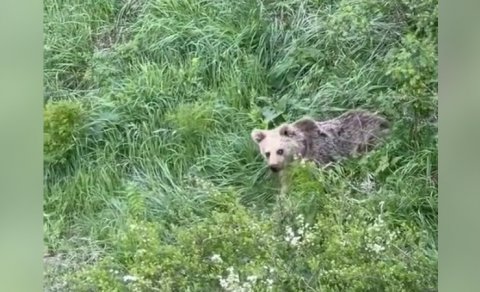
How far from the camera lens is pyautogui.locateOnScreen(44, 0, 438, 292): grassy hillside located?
2195 mm

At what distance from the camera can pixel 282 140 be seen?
7.33 ft

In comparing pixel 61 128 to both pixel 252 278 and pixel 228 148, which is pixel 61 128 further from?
pixel 252 278

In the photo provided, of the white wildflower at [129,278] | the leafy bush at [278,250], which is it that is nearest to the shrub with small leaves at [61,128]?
the leafy bush at [278,250]

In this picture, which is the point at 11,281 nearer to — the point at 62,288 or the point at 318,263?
the point at 62,288

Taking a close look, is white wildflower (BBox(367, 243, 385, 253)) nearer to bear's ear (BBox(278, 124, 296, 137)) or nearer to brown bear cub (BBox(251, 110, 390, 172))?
brown bear cub (BBox(251, 110, 390, 172))

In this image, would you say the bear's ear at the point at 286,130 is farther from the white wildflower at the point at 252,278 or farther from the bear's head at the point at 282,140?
the white wildflower at the point at 252,278

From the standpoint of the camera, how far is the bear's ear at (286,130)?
224 centimetres

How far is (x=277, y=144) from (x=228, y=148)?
0.16 meters

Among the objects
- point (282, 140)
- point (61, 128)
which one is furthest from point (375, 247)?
point (61, 128)

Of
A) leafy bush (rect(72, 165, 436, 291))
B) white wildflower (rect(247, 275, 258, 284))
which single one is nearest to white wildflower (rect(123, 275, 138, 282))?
leafy bush (rect(72, 165, 436, 291))

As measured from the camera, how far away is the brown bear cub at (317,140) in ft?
7.30

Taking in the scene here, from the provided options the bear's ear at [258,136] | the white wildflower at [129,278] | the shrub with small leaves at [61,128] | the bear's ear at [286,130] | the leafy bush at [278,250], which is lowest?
the white wildflower at [129,278]

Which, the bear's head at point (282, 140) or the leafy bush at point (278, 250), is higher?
the bear's head at point (282, 140)

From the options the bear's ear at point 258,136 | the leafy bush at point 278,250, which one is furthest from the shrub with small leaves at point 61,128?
the bear's ear at point 258,136
